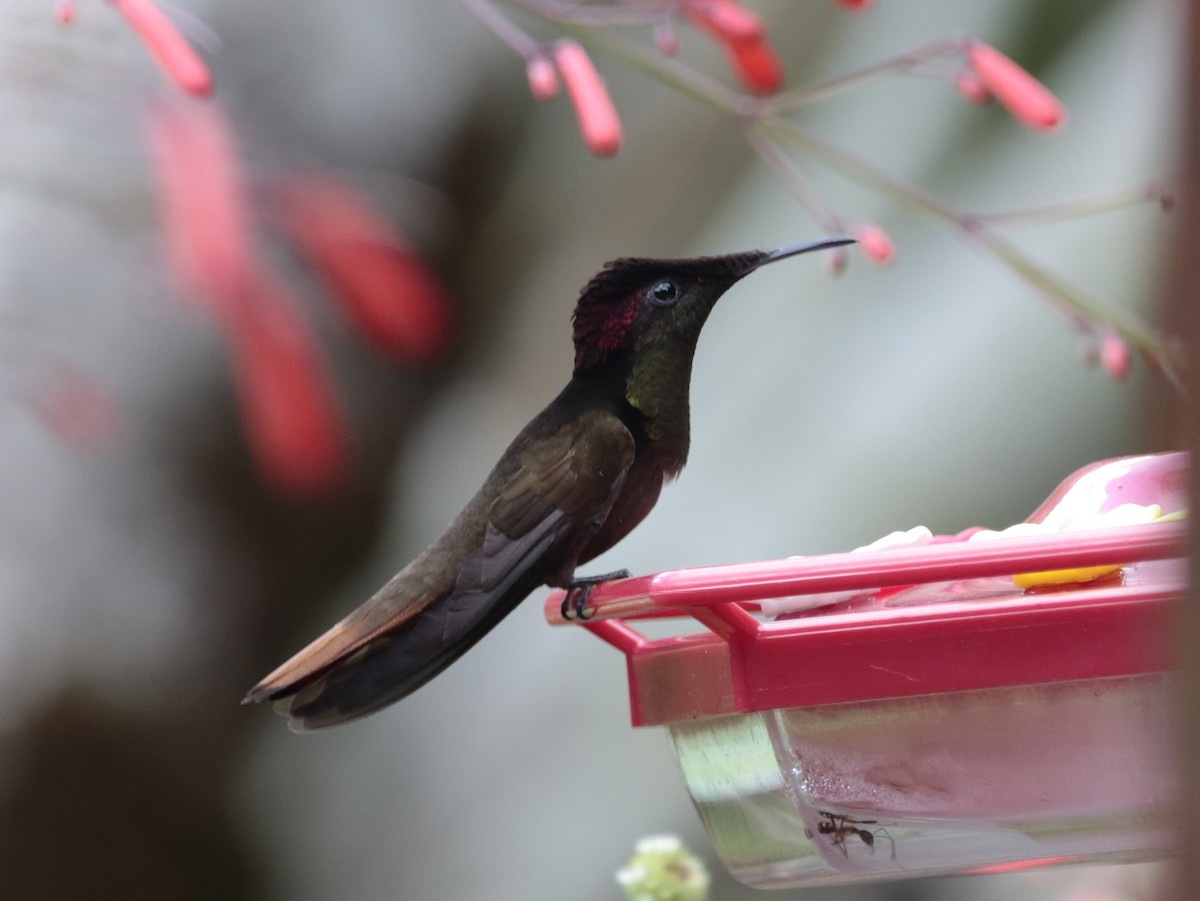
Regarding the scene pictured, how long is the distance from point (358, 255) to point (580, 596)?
5.15 feet

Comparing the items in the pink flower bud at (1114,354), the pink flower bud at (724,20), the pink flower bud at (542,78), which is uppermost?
Result: the pink flower bud at (724,20)

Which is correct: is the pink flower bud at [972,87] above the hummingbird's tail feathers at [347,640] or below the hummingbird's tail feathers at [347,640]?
above

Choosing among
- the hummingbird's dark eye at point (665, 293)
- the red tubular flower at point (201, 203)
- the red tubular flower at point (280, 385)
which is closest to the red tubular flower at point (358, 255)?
the red tubular flower at point (280, 385)

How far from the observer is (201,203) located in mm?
2066

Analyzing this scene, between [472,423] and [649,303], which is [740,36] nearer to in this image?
[649,303]

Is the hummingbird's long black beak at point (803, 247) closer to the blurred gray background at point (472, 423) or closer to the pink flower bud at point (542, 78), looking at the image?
the pink flower bud at point (542, 78)

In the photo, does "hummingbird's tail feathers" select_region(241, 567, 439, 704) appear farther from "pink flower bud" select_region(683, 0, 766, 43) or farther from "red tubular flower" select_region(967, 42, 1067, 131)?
"red tubular flower" select_region(967, 42, 1067, 131)

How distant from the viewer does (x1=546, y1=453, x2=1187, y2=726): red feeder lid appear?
Answer: 40.9 inches

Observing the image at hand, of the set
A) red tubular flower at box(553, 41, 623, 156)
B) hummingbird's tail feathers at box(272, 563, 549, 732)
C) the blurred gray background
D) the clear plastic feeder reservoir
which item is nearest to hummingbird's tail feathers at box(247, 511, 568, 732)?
hummingbird's tail feathers at box(272, 563, 549, 732)

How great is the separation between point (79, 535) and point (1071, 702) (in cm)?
362

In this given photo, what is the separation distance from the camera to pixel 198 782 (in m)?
4.40

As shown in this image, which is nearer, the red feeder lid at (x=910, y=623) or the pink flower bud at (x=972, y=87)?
the red feeder lid at (x=910, y=623)

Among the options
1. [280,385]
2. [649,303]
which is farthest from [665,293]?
[280,385]

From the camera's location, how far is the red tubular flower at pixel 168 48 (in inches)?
48.9
